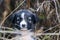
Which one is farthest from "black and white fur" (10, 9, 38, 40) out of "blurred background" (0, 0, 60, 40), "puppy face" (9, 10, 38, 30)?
"blurred background" (0, 0, 60, 40)

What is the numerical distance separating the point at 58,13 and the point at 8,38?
0.81m

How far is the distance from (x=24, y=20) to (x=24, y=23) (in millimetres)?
55

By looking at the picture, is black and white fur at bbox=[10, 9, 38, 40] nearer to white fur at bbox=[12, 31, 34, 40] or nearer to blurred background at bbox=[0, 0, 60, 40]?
white fur at bbox=[12, 31, 34, 40]

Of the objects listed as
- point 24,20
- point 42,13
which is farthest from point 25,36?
point 42,13

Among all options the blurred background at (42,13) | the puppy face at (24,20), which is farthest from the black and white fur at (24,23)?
the blurred background at (42,13)

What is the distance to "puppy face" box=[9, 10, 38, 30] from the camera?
3833 mm

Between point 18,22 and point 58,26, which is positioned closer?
point 18,22

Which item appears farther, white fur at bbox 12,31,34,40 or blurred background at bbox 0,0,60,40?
blurred background at bbox 0,0,60,40

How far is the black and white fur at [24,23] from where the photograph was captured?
3843 millimetres

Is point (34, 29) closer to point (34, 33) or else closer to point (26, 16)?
point (34, 33)

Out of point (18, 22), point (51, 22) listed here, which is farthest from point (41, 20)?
point (18, 22)

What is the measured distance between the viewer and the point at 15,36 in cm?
414

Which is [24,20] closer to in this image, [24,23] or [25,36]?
[24,23]

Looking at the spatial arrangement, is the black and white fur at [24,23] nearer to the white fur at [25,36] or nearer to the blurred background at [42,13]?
the white fur at [25,36]
